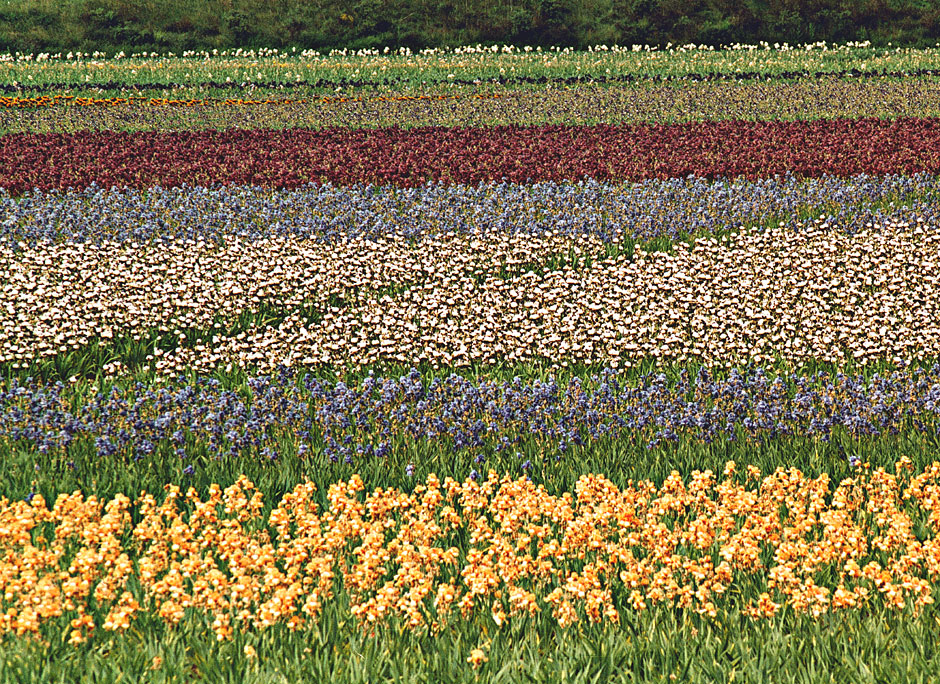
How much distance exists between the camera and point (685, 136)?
57.5 feet

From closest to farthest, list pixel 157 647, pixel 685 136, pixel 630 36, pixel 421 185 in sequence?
pixel 157 647 < pixel 421 185 < pixel 685 136 < pixel 630 36

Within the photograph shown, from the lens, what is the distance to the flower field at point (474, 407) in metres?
4.16

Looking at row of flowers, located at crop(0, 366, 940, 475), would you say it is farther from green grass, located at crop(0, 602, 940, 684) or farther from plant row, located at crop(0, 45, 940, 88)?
plant row, located at crop(0, 45, 940, 88)

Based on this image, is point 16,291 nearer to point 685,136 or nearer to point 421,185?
point 421,185

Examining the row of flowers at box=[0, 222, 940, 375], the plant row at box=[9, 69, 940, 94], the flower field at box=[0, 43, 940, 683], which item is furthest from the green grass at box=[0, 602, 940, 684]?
the plant row at box=[9, 69, 940, 94]

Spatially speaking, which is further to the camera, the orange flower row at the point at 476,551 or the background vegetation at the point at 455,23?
the background vegetation at the point at 455,23

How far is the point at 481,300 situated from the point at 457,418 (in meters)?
3.22

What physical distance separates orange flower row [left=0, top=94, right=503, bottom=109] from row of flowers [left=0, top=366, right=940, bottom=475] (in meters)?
21.6

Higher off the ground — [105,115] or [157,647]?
[105,115]

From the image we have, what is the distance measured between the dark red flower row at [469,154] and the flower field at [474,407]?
12cm

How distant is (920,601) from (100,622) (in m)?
3.74

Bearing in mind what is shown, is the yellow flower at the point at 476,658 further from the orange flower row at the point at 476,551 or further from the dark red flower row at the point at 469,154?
the dark red flower row at the point at 469,154

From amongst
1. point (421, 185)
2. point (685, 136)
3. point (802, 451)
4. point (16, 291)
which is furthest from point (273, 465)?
point (685, 136)

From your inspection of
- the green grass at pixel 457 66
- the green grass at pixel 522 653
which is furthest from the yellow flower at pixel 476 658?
the green grass at pixel 457 66
